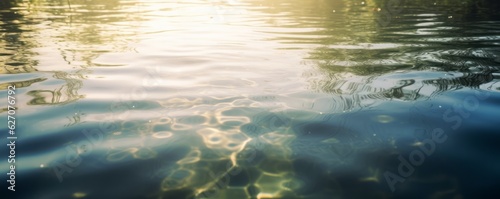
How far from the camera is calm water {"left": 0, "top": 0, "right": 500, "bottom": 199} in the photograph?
2.02m

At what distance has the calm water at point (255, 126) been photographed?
2.02 m

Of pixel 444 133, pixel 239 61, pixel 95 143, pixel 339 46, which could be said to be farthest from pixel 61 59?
pixel 444 133

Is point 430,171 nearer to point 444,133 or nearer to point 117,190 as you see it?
point 444,133

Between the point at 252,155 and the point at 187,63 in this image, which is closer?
the point at 252,155

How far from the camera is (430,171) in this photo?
2.14 meters

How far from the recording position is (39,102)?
3.33 m

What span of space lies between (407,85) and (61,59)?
5024 mm

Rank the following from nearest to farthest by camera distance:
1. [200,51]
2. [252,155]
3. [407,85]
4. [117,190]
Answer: [117,190] → [252,155] → [407,85] → [200,51]

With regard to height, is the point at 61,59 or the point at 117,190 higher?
the point at 61,59

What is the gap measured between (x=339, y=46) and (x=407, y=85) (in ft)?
9.33

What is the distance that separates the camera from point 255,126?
2807mm

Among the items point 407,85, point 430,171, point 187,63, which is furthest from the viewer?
point 187,63

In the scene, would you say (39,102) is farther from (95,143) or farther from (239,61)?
(239,61)

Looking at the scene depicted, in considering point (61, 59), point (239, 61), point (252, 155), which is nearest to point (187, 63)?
point (239, 61)
